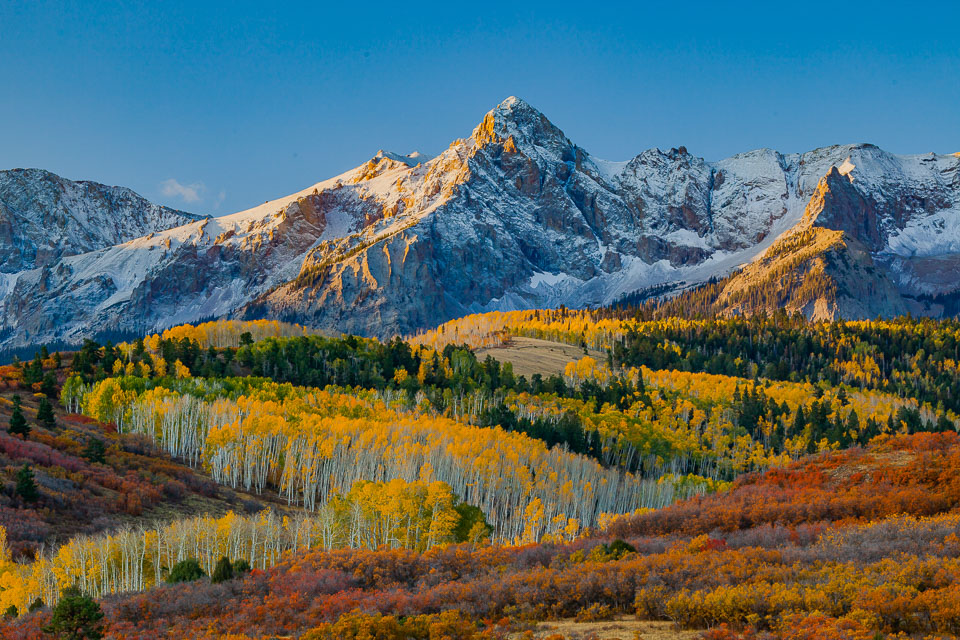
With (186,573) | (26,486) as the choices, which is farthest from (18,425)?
(186,573)

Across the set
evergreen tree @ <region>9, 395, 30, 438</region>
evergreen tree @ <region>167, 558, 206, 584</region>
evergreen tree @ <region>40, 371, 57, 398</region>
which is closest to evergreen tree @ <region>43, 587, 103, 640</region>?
evergreen tree @ <region>167, 558, 206, 584</region>

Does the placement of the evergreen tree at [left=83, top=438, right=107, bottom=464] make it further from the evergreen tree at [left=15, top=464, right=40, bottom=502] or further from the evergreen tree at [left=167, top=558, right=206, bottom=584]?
the evergreen tree at [left=167, top=558, right=206, bottom=584]

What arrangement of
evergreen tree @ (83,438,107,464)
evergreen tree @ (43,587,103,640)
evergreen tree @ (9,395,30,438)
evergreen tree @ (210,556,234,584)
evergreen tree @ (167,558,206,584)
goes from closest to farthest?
evergreen tree @ (43,587,103,640), evergreen tree @ (210,556,234,584), evergreen tree @ (167,558,206,584), evergreen tree @ (9,395,30,438), evergreen tree @ (83,438,107,464)

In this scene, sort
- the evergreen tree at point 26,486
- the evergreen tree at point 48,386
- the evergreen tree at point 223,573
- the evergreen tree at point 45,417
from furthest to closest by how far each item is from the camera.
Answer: the evergreen tree at point 48,386 < the evergreen tree at point 45,417 < the evergreen tree at point 26,486 < the evergreen tree at point 223,573

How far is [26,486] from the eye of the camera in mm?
60125

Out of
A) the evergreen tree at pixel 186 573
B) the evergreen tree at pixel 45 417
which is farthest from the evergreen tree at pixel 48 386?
the evergreen tree at pixel 186 573

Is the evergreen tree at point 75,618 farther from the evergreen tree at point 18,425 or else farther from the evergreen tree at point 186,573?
the evergreen tree at point 18,425

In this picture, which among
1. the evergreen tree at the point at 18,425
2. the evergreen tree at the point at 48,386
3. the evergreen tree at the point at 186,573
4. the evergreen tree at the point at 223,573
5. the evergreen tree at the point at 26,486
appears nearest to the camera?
the evergreen tree at the point at 223,573

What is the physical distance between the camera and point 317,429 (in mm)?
104500

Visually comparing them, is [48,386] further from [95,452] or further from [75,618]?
[75,618]

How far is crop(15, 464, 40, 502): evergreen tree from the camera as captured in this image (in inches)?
2362

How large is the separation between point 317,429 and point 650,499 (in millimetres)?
Result: 48638

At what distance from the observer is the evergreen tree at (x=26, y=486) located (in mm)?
60000

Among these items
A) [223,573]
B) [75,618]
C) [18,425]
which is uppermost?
[18,425]
